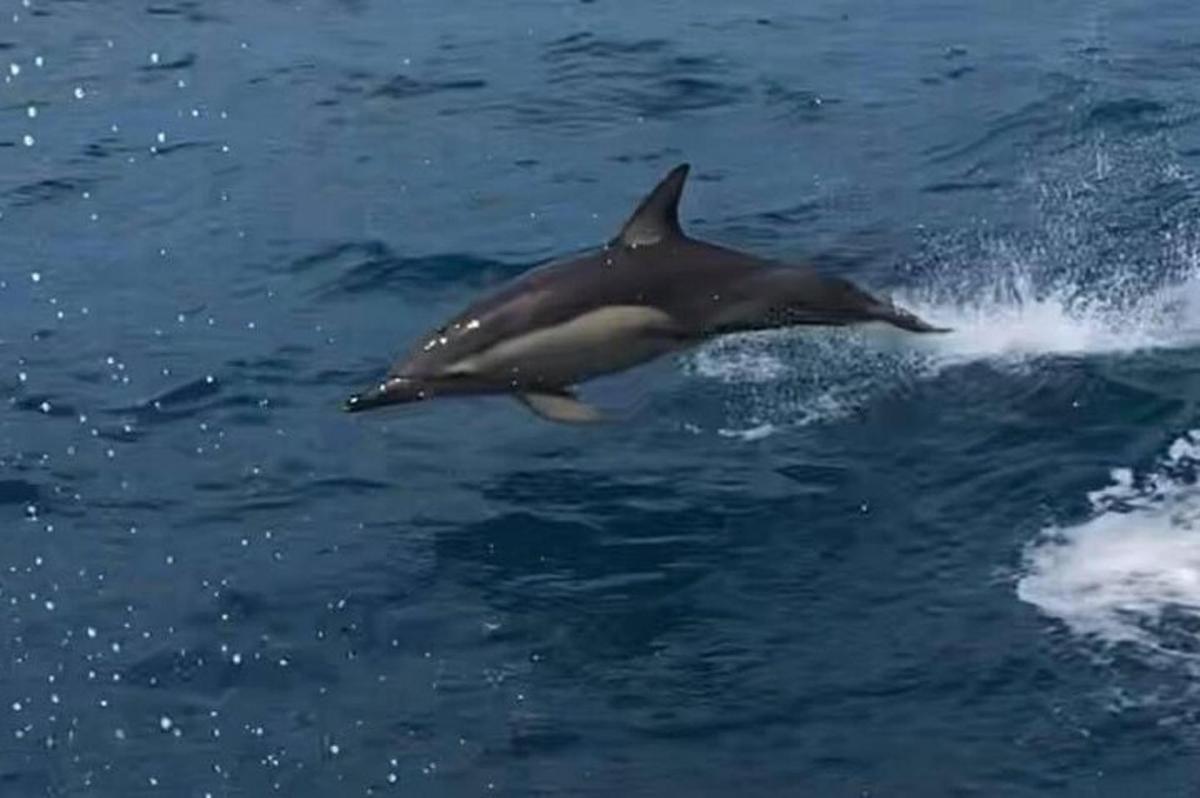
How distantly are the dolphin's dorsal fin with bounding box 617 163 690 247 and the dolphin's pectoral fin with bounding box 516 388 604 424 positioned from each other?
101 centimetres

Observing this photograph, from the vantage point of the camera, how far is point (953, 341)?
48.6 feet

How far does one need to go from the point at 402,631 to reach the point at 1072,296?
19.1 feet

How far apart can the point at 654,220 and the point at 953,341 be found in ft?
8.60

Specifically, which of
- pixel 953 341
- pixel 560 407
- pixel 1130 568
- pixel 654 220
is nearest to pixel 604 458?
pixel 560 407

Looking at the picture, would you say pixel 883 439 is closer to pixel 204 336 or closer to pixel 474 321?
pixel 474 321

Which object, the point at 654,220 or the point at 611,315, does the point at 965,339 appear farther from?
the point at 611,315

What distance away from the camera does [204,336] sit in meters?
15.4

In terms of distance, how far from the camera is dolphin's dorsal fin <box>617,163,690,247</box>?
12.9 meters

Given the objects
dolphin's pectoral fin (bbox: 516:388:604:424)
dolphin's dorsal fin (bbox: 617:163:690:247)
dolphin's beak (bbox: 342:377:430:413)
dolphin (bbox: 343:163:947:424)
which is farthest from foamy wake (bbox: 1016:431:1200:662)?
dolphin's beak (bbox: 342:377:430:413)

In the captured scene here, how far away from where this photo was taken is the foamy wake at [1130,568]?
11070 millimetres

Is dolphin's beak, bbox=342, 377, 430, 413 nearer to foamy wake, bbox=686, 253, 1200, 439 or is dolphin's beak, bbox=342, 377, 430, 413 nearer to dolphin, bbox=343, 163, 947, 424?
dolphin, bbox=343, 163, 947, 424

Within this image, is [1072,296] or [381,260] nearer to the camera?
[1072,296]

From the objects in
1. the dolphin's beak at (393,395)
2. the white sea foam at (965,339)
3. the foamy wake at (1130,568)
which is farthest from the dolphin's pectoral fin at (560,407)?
the foamy wake at (1130,568)

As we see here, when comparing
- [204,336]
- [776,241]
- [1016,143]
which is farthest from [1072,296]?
[204,336]
